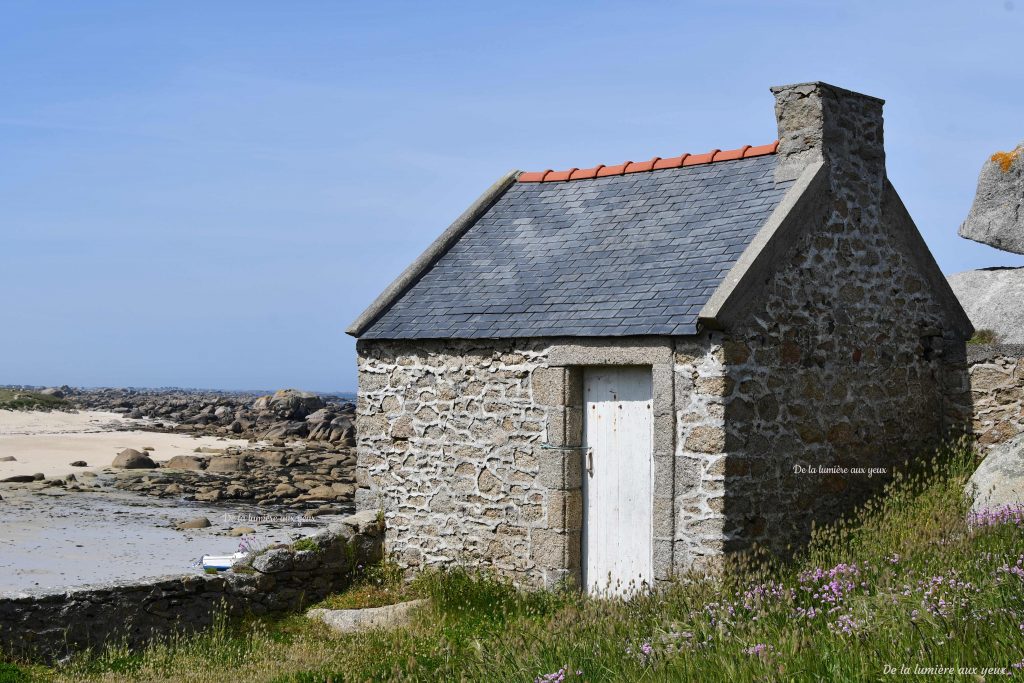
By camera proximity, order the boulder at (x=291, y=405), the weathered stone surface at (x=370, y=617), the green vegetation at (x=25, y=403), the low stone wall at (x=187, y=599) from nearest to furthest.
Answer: the low stone wall at (x=187, y=599) → the weathered stone surface at (x=370, y=617) → the boulder at (x=291, y=405) → the green vegetation at (x=25, y=403)

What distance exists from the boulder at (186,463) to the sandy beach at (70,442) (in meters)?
1.62

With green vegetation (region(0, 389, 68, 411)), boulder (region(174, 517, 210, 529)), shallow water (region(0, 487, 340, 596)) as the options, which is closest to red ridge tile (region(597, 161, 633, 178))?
shallow water (region(0, 487, 340, 596))

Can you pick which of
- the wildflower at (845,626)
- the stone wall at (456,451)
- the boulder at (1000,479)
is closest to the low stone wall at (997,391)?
the boulder at (1000,479)

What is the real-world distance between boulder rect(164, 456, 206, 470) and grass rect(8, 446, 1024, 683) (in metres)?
14.4

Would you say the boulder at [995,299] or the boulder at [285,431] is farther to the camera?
the boulder at [285,431]

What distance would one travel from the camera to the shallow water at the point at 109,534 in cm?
1340

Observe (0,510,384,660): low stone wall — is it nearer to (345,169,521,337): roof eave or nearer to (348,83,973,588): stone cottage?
(348,83,973,588): stone cottage

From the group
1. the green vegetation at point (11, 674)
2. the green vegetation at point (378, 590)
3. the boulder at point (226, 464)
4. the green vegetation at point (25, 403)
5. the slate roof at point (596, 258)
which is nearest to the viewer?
the green vegetation at point (11, 674)

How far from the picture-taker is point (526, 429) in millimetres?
9969

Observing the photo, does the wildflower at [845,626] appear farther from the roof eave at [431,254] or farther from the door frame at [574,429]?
the roof eave at [431,254]

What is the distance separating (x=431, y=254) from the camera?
39.7 feet

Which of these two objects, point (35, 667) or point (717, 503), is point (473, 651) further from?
point (35, 667)

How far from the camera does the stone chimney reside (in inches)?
396

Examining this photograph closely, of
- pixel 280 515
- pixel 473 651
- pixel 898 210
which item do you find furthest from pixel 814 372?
pixel 280 515
